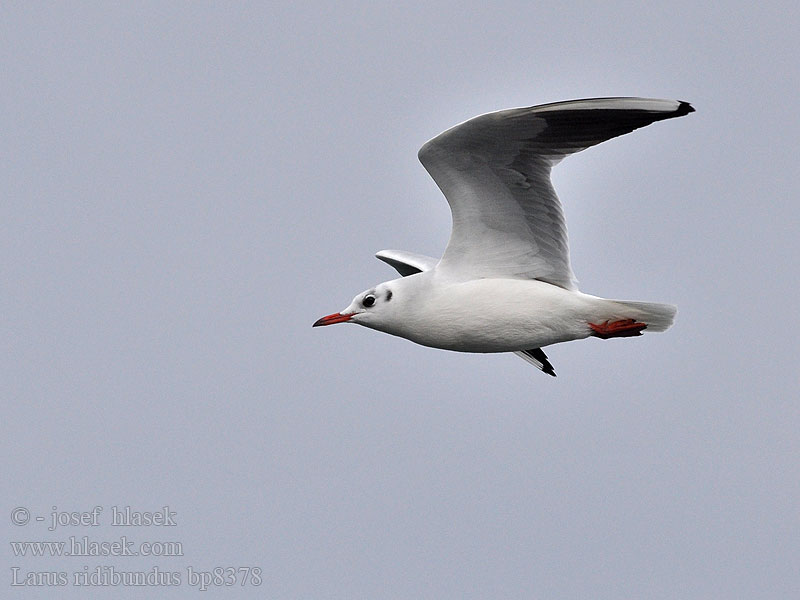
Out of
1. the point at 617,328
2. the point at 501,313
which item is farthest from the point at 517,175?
the point at 617,328

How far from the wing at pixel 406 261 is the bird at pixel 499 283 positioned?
1.71 m

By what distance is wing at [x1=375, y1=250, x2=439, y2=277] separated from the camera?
46.3ft

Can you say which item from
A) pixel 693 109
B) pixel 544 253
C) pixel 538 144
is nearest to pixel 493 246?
pixel 544 253

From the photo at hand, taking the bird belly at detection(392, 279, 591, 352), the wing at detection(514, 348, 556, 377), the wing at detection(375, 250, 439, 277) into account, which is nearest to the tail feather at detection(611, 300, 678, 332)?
the bird belly at detection(392, 279, 591, 352)

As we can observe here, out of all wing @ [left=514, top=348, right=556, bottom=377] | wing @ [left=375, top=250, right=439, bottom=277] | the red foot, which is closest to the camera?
the red foot

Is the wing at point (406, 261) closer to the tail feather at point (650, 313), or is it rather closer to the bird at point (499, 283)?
the bird at point (499, 283)

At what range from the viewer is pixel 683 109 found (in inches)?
393

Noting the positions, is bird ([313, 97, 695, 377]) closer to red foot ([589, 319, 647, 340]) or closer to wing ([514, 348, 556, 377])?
red foot ([589, 319, 647, 340])

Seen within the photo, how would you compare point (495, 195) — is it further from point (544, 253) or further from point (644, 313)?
point (644, 313)

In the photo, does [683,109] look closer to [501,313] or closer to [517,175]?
[517,175]

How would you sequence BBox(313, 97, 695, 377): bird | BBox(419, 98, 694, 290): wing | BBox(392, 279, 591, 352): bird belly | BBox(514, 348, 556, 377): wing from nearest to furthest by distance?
BBox(419, 98, 694, 290): wing, BBox(313, 97, 695, 377): bird, BBox(392, 279, 591, 352): bird belly, BBox(514, 348, 556, 377): wing

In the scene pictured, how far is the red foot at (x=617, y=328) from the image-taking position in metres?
12.1

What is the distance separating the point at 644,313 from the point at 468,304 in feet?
5.28

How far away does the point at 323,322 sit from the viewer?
12.4 m
